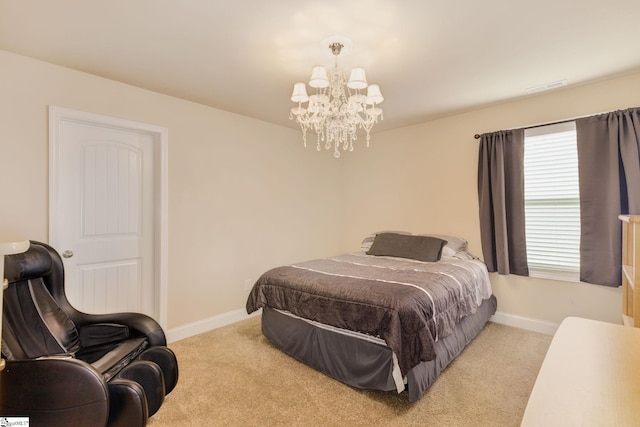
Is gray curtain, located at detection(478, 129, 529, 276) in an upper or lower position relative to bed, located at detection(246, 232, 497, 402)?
upper

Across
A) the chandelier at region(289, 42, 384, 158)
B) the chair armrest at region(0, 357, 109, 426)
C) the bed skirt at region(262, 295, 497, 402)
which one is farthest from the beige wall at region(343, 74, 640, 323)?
the chair armrest at region(0, 357, 109, 426)

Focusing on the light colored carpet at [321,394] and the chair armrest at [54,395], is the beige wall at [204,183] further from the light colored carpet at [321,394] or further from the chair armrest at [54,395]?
the chair armrest at [54,395]

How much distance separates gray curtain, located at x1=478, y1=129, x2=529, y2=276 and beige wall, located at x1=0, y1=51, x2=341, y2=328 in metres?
2.13

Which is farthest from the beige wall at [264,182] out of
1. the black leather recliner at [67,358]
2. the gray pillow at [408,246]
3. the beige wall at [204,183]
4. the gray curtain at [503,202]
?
the black leather recliner at [67,358]

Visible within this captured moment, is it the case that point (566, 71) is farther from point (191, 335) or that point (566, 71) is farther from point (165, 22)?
point (191, 335)

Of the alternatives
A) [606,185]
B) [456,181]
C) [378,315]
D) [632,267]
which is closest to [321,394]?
[378,315]

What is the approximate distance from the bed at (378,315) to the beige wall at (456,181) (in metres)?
0.50

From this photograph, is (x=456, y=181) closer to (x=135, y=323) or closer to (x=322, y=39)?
(x=322, y=39)

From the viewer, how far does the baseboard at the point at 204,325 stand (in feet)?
9.71

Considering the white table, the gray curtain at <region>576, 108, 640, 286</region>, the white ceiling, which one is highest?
the white ceiling

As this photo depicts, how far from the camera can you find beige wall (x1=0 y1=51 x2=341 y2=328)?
2.20 metres

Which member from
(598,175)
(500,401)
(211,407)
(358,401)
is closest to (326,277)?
(358,401)

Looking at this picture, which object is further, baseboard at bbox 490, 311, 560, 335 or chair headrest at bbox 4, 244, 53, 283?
baseboard at bbox 490, 311, 560, 335

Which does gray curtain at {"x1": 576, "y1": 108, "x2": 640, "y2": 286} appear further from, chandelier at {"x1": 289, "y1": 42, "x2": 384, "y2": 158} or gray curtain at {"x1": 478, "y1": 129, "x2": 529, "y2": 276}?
chandelier at {"x1": 289, "y1": 42, "x2": 384, "y2": 158}
